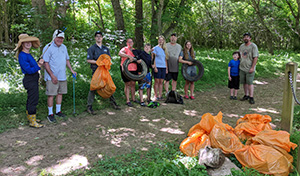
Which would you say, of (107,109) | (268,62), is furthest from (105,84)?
(268,62)

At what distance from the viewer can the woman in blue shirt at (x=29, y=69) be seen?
4.69 meters

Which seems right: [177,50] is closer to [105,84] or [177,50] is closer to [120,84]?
[120,84]

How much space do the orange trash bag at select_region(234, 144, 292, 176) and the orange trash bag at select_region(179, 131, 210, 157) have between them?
0.59 m

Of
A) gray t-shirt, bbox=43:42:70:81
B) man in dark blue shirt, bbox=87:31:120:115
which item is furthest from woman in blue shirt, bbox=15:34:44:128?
man in dark blue shirt, bbox=87:31:120:115

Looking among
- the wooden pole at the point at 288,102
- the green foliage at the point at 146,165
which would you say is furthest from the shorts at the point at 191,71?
the green foliage at the point at 146,165

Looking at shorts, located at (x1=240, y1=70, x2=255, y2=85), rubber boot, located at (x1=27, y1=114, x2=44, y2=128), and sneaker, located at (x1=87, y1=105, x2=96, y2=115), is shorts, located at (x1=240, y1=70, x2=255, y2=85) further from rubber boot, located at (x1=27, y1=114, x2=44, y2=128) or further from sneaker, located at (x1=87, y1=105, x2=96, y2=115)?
rubber boot, located at (x1=27, y1=114, x2=44, y2=128)

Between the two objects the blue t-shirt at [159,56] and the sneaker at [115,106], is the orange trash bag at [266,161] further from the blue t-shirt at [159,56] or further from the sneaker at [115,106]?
the blue t-shirt at [159,56]

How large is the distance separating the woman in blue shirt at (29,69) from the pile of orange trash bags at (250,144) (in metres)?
3.10

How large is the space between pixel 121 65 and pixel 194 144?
3.27 m

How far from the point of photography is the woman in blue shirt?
469 cm

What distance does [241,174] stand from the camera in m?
2.98

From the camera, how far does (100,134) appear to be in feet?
15.4

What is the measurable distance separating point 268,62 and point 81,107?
11.5 metres

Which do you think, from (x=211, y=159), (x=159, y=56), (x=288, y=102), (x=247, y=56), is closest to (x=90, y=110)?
(x=159, y=56)
